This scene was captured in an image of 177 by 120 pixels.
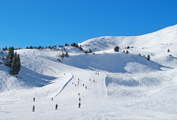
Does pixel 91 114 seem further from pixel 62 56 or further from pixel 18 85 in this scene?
pixel 62 56

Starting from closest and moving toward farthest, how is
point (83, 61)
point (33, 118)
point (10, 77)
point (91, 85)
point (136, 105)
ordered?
point (33, 118) < point (136, 105) < point (91, 85) < point (10, 77) < point (83, 61)

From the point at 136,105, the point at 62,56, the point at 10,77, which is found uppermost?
the point at 62,56

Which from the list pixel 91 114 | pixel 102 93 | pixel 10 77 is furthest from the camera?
pixel 10 77

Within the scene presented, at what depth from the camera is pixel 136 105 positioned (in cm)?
2800

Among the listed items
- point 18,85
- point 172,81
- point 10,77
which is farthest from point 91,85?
point 172,81

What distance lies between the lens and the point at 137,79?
4978 cm

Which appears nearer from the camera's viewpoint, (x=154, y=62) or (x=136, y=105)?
(x=136, y=105)

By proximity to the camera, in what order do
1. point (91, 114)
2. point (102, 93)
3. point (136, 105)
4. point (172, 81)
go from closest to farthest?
point (91, 114)
point (136, 105)
point (102, 93)
point (172, 81)

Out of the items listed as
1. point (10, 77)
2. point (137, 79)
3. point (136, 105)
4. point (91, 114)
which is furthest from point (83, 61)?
point (91, 114)

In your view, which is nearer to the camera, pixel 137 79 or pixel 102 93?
pixel 102 93

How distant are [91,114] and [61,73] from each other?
39523 mm

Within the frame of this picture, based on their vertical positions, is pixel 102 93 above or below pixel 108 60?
below

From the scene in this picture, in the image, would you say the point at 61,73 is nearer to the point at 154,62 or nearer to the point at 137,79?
the point at 137,79

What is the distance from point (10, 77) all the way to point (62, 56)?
124 ft
